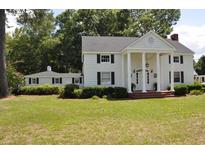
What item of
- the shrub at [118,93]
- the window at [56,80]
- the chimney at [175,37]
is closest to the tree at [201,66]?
the chimney at [175,37]

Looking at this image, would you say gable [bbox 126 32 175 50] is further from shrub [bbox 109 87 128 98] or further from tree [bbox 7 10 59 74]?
tree [bbox 7 10 59 74]

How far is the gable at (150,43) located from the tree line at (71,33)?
20.4 meters

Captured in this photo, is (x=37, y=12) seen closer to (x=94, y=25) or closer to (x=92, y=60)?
(x=92, y=60)

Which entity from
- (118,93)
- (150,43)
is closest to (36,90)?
(118,93)

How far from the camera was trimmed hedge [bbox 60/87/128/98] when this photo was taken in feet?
85.7

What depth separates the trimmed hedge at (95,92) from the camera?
26.1m

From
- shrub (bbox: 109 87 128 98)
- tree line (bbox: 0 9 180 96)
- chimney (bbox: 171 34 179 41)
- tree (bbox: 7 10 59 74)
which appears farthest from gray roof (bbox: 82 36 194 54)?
tree (bbox: 7 10 59 74)

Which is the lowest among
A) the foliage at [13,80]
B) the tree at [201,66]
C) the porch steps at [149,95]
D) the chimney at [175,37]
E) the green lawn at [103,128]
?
the green lawn at [103,128]

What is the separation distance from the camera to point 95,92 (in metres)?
26.5

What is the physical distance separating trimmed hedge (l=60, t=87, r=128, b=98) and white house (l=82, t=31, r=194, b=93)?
3.51m

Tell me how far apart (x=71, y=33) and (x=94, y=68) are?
22372 mm

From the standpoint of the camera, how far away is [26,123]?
1263cm

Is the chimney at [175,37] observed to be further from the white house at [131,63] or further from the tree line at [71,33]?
the tree line at [71,33]
